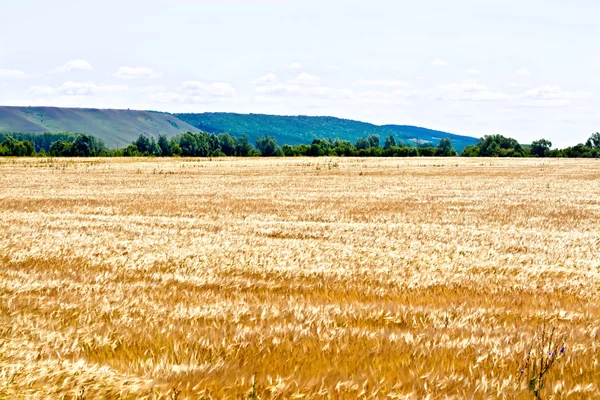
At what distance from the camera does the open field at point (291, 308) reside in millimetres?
4797

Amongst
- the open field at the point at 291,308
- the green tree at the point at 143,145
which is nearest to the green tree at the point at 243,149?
the green tree at the point at 143,145

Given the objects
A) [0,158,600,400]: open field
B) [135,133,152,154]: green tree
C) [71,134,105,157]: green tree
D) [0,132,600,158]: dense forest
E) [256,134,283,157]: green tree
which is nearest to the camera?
[0,158,600,400]: open field

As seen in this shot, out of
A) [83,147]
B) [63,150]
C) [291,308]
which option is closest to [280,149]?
[83,147]

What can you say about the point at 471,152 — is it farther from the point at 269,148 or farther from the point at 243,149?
the point at 243,149

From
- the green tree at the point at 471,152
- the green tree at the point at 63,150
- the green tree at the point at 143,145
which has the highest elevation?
the green tree at the point at 471,152

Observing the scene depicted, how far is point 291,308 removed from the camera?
7648 mm

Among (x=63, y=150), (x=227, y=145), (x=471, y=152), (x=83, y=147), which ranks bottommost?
(x=63, y=150)

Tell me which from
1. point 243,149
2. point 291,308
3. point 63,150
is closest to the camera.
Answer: point 291,308

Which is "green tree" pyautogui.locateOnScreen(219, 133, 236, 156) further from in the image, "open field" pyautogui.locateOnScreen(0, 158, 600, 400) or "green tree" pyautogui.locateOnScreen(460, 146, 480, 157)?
"open field" pyautogui.locateOnScreen(0, 158, 600, 400)

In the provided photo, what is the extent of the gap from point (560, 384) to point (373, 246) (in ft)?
30.5

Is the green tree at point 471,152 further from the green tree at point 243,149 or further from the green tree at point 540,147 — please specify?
the green tree at point 243,149

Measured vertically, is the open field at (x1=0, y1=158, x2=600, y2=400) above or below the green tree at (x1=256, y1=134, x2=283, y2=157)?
below

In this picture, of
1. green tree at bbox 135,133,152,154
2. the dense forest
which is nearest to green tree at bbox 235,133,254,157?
the dense forest

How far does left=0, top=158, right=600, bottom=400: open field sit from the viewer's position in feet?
15.7
